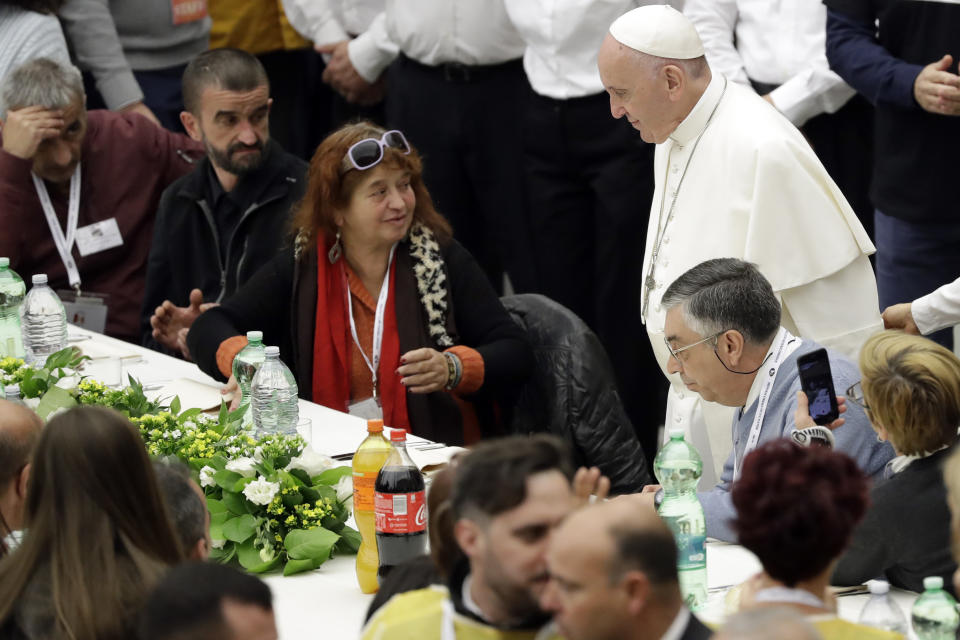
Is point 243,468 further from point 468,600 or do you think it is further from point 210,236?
point 210,236

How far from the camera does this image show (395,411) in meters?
4.50

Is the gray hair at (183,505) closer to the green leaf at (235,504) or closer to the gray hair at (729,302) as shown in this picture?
the green leaf at (235,504)

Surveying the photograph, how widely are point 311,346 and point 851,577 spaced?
2.23 metres

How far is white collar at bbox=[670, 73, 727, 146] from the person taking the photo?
4.25m

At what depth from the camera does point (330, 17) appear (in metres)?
6.94

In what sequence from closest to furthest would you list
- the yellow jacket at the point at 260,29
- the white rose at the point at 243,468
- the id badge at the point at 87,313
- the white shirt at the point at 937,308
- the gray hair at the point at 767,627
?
1. the gray hair at the point at 767,627
2. the white rose at the point at 243,468
3. the white shirt at the point at 937,308
4. the id badge at the point at 87,313
5. the yellow jacket at the point at 260,29

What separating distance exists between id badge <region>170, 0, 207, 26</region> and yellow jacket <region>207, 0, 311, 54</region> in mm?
245

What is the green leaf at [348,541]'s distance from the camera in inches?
126

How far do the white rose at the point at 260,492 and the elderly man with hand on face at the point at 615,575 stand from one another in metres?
1.33

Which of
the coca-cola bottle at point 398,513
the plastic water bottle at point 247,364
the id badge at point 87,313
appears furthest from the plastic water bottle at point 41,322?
the coca-cola bottle at point 398,513

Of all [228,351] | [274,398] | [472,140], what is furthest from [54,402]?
[472,140]

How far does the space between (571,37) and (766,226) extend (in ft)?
5.52

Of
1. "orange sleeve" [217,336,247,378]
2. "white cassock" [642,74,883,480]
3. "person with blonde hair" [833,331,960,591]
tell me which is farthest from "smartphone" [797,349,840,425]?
"orange sleeve" [217,336,247,378]

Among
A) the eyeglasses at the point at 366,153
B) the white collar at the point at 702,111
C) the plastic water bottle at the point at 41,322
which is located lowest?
the plastic water bottle at the point at 41,322
